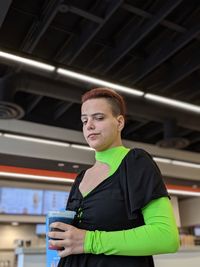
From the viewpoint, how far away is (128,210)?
2.68 ft

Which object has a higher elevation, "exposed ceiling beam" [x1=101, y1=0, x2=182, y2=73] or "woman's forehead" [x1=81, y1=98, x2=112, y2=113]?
"exposed ceiling beam" [x1=101, y1=0, x2=182, y2=73]

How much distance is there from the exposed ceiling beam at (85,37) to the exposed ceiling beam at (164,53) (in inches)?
37.0

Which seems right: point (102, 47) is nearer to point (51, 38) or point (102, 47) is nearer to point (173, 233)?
point (51, 38)

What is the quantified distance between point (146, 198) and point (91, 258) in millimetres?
215

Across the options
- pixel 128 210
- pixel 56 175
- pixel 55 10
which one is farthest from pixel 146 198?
pixel 56 175

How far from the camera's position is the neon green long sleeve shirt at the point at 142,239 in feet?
2.44

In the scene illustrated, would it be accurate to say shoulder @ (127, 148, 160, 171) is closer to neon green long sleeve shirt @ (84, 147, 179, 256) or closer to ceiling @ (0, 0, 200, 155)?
neon green long sleeve shirt @ (84, 147, 179, 256)

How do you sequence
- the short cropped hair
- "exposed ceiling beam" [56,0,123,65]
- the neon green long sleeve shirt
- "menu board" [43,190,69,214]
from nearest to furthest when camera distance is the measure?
the neon green long sleeve shirt → the short cropped hair → "exposed ceiling beam" [56,0,123,65] → "menu board" [43,190,69,214]

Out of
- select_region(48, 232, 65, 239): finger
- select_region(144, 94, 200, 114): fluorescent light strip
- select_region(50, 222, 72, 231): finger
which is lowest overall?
select_region(48, 232, 65, 239): finger

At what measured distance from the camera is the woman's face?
0.94m

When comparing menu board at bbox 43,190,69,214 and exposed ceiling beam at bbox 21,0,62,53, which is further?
menu board at bbox 43,190,69,214

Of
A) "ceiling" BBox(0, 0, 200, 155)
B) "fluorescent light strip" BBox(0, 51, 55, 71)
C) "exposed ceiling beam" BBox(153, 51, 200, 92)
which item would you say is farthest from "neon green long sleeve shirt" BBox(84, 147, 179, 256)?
"exposed ceiling beam" BBox(153, 51, 200, 92)

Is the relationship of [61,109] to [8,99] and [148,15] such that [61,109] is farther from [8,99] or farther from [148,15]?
[148,15]

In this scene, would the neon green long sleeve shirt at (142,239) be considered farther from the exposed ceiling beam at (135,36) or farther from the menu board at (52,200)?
the menu board at (52,200)
